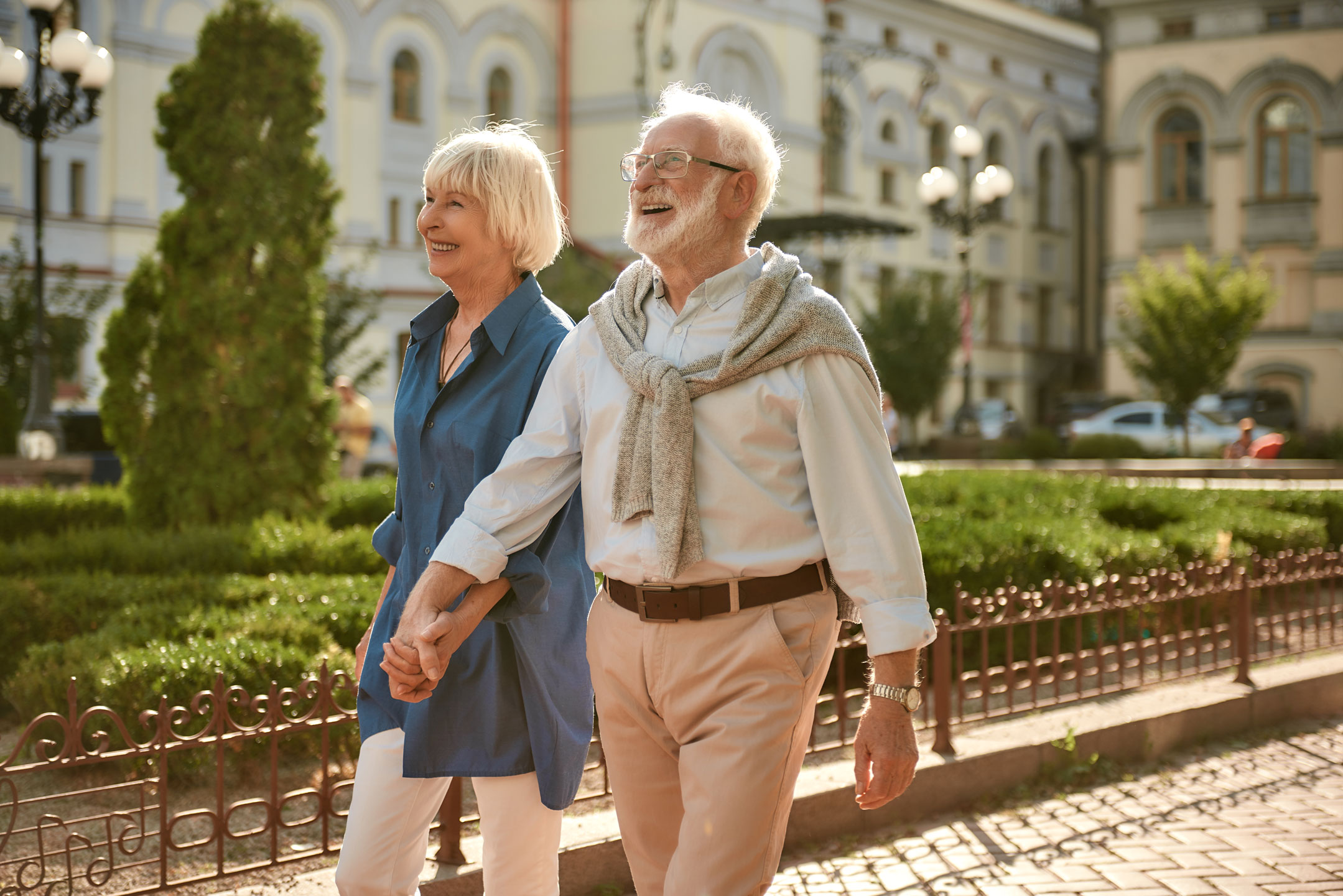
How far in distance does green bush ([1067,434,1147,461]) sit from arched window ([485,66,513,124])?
13894 mm

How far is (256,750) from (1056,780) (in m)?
3.22

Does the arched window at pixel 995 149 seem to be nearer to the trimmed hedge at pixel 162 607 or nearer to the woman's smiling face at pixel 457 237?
the trimmed hedge at pixel 162 607

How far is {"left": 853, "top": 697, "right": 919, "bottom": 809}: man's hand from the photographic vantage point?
259 centimetres

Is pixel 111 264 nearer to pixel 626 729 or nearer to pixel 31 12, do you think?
pixel 31 12

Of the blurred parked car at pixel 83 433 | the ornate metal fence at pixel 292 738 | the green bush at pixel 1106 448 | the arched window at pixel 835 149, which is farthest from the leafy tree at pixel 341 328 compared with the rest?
the arched window at pixel 835 149

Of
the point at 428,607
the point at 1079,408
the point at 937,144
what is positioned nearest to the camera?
the point at 428,607

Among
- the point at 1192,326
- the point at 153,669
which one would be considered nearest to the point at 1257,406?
the point at 1192,326

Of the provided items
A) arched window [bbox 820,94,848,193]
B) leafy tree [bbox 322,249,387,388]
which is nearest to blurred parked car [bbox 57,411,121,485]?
leafy tree [bbox 322,249,387,388]

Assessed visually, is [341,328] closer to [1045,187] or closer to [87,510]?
[87,510]

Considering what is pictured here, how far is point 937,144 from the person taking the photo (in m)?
39.4

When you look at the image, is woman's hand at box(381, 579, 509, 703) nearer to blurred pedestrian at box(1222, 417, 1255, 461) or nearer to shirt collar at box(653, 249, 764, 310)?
shirt collar at box(653, 249, 764, 310)

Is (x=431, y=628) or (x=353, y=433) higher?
(x=353, y=433)

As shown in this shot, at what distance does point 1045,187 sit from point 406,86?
73.6 feet

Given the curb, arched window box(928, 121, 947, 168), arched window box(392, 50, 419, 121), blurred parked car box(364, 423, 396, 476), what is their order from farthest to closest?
arched window box(928, 121, 947, 168)
arched window box(392, 50, 419, 121)
blurred parked car box(364, 423, 396, 476)
the curb
